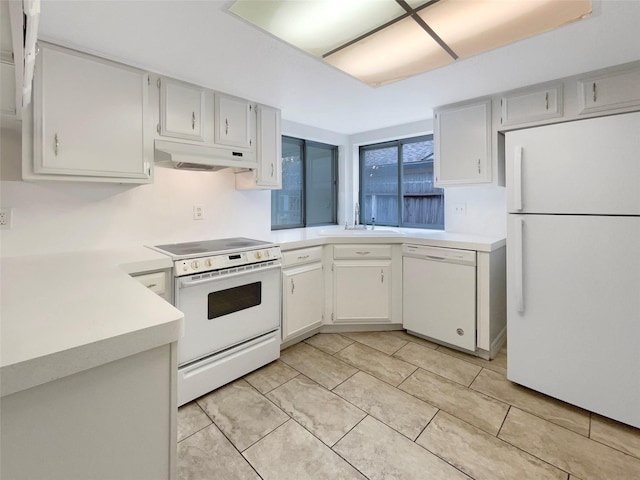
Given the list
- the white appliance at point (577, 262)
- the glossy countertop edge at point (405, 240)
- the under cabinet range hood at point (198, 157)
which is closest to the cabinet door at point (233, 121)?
the under cabinet range hood at point (198, 157)

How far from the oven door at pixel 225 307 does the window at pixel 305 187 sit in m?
1.30

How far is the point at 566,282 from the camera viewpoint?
73.2 inches

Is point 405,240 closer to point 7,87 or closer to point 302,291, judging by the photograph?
point 302,291

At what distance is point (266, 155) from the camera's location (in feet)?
8.86

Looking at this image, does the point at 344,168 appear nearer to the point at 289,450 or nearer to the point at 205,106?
the point at 205,106

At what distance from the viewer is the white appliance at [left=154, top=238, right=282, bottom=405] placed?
190cm

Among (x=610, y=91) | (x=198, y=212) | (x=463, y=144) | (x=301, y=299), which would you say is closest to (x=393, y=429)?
(x=301, y=299)

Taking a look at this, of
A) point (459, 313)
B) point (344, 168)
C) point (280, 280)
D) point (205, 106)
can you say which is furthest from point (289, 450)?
point (344, 168)

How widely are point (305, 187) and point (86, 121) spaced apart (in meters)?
2.34

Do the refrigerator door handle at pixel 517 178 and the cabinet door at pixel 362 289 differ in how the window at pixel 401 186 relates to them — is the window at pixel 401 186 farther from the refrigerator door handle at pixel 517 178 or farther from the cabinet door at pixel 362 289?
the refrigerator door handle at pixel 517 178

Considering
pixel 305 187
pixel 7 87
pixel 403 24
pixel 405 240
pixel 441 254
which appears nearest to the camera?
pixel 7 87

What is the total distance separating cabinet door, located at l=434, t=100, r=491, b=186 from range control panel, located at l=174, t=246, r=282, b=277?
5.67 ft

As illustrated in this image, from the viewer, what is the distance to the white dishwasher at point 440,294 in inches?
98.9

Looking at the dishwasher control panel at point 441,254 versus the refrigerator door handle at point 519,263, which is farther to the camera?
the dishwasher control panel at point 441,254
